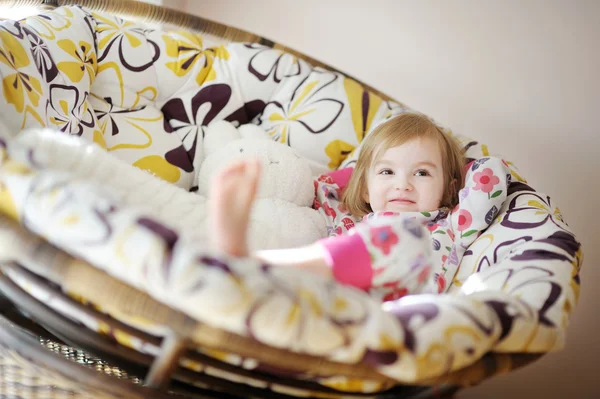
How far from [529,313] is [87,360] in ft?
2.24

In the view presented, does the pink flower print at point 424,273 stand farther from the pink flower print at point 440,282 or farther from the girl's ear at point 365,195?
the girl's ear at point 365,195

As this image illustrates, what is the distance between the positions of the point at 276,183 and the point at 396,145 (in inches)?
10.1

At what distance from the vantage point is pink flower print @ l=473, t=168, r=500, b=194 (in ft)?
3.43

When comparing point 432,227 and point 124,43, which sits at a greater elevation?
point 124,43

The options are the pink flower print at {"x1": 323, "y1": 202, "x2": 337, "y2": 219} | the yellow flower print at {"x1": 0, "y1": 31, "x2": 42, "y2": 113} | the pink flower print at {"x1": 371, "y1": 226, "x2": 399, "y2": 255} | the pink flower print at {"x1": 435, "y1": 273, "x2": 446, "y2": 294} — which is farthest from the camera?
the pink flower print at {"x1": 323, "y1": 202, "x2": 337, "y2": 219}

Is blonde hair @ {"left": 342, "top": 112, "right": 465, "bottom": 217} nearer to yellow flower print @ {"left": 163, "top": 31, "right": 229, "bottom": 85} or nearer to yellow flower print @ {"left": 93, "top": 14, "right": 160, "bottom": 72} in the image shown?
yellow flower print @ {"left": 163, "top": 31, "right": 229, "bottom": 85}

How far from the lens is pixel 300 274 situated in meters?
0.56

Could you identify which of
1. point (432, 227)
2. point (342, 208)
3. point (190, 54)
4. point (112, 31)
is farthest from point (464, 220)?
point (112, 31)

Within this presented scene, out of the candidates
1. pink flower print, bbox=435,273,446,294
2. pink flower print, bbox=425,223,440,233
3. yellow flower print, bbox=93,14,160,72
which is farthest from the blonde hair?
yellow flower print, bbox=93,14,160,72

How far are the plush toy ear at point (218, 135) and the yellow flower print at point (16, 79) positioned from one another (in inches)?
15.7

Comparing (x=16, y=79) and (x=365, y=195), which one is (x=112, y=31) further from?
(x=365, y=195)

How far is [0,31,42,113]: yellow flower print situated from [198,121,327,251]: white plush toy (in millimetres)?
382

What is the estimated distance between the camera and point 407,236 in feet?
2.04

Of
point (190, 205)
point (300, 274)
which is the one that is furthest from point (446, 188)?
point (300, 274)
